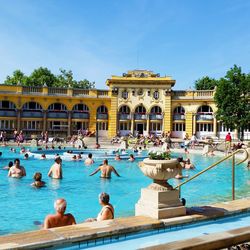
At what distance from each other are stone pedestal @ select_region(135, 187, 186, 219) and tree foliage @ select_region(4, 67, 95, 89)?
57345 millimetres

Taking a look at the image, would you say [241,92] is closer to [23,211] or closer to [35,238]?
[23,211]

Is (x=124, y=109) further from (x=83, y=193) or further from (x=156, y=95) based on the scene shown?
(x=83, y=193)

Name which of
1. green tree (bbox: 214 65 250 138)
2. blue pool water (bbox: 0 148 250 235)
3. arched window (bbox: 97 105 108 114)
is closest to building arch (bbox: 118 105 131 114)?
arched window (bbox: 97 105 108 114)

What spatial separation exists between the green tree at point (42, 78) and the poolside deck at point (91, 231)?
57764 mm

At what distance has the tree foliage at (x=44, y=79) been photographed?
61.7 m

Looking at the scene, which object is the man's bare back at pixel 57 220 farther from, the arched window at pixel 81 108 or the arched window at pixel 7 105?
the arched window at pixel 81 108

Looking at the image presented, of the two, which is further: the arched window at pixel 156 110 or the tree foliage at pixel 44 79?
the tree foliage at pixel 44 79

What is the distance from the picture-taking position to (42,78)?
205 ft

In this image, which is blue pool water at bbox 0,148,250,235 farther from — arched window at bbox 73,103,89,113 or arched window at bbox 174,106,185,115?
arched window at bbox 174,106,185,115

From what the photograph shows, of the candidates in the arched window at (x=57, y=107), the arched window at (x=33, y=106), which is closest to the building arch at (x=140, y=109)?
the arched window at (x=57, y=107)

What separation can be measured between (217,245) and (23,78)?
202ft

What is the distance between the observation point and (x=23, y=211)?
10289 mm

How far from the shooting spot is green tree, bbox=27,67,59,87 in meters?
61.8

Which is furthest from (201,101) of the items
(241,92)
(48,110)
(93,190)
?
(93,190)
